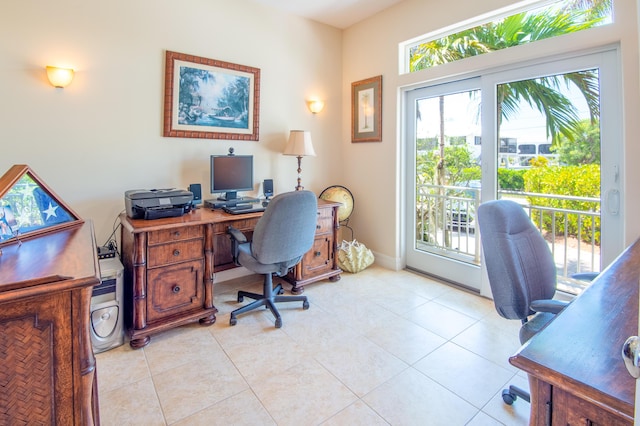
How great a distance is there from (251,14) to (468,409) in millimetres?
3617

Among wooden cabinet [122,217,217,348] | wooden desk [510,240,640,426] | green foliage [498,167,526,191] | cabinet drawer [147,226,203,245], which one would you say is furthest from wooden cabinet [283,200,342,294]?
wooden desk [510,240,640,426]

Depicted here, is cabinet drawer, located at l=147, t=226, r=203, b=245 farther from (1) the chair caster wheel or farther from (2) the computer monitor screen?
(1) the chair caster wheel

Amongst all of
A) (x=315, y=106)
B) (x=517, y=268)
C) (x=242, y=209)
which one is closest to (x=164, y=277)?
(x=242, y=209)

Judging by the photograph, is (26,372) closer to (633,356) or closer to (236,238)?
(633,356)

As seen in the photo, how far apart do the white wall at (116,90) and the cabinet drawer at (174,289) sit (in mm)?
788

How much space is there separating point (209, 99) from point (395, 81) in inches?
74.9

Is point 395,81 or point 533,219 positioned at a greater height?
point 395,81

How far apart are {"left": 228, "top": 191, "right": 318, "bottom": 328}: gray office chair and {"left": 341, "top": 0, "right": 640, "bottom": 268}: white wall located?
148cm

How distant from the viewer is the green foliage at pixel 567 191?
91.7 inches

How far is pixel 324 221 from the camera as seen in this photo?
3191 millimetres

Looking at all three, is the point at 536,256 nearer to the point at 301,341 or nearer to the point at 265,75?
the point at 301,341

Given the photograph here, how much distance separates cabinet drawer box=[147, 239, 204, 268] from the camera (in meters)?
2.17

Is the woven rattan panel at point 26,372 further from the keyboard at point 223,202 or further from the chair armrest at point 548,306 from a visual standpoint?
the keyboard at point 223,202

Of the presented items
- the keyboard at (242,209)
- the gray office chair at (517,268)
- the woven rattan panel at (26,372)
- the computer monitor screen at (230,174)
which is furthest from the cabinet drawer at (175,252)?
the gray office chair at (517,268)
